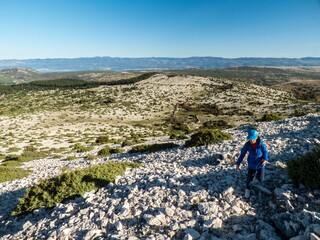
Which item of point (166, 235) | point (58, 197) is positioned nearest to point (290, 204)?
point (166, 235)

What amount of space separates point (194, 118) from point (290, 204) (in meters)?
64.4

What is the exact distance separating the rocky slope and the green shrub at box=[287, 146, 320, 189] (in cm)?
31

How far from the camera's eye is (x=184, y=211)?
9.38 m

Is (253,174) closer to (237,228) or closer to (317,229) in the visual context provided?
(237,228)

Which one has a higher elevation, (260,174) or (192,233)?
(260,174)

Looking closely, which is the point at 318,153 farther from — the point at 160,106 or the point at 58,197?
the point at 160,106

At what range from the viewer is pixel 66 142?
4606 cm

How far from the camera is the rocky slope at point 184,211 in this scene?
8086mm

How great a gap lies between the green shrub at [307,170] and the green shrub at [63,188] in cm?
781

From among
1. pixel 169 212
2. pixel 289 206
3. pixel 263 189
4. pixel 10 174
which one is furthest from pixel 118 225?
pixel 10 174

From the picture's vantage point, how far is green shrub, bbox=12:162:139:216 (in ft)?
40.2

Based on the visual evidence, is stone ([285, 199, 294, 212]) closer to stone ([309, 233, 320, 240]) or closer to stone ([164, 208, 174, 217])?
stone ([309, 233, 320, 240])

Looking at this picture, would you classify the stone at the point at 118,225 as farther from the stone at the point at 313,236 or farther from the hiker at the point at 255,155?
the stone at the point at 313,236

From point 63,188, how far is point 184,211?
611 cm
